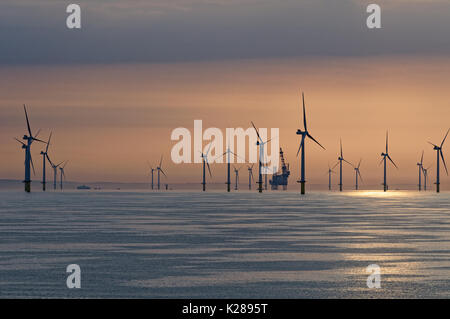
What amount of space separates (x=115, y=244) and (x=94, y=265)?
9.40 meters

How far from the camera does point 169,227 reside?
5416 cm

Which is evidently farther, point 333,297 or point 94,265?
point 94,265

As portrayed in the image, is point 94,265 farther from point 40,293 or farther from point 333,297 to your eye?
point 333,297

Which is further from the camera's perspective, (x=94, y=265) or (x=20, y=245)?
(x=20, y=245)

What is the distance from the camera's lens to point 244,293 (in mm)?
24141
